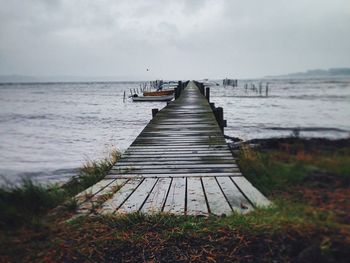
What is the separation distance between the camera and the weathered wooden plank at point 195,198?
3.46 m

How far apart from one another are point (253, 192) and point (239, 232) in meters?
1.23

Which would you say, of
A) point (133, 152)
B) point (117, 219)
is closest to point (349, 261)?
point (117, 219)

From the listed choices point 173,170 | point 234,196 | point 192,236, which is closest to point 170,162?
point 173,170

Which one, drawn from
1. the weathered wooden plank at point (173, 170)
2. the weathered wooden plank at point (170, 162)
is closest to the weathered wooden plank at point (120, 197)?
the weathered wooden plank at point (173, 170)

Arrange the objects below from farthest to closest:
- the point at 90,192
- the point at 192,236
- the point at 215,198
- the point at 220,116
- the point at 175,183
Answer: the point at 220,116
the point at 175,183
the point at 90,192
the point at 215,198
the point at 192,236

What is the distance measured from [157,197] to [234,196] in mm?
942

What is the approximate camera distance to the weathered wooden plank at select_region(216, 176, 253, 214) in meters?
3.53

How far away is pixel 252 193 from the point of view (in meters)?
4.00

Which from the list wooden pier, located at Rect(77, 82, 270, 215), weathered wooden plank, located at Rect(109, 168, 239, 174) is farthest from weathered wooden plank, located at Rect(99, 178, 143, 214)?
weathered wooden plank, located at Rect(109, 168, 239, 174)

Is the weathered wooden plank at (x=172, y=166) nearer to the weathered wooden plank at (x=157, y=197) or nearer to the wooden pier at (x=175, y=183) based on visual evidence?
the wooden pier at (x=175, y=183)

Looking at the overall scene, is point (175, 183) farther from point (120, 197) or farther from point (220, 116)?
point (220, 116)

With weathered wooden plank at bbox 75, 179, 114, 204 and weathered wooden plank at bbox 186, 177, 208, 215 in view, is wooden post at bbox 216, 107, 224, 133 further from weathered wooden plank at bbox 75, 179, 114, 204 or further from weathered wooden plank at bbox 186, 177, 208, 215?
weathered wooden plank at bbox 75, 179, 114, 204

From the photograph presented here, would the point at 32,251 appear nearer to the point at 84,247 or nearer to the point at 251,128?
the point at 84,247

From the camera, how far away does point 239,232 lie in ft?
9.44
